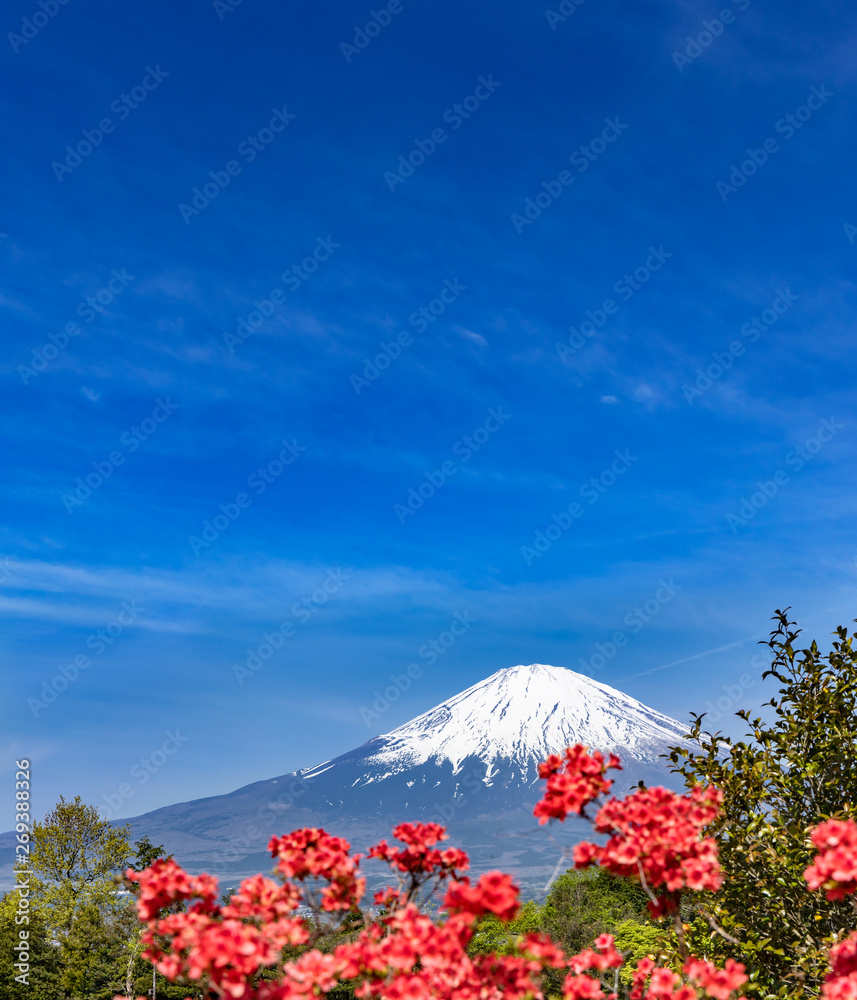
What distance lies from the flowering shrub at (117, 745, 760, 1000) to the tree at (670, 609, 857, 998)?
3.17 meters

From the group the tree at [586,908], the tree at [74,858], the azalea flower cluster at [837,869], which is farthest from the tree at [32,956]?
the azalea flower cluster at [837,869]

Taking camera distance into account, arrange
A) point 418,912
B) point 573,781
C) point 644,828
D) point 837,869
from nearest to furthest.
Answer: point 837,869
point 418,912
point 644,828
point 573,781

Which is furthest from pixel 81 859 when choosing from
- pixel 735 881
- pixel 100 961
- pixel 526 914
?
pixel 735 881

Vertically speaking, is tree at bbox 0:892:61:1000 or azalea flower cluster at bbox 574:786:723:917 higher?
azalea flower cluster at bbox 574:786:723:917

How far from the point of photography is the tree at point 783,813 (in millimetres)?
8016

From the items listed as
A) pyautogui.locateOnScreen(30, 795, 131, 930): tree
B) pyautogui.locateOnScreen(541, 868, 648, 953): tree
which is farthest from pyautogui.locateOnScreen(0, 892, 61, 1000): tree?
pyautogui.locateOnScreen(541, 868, 648, 953): tree

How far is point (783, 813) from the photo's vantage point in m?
8.93

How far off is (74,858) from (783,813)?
37.5 metres

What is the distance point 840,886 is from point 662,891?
1.87 m

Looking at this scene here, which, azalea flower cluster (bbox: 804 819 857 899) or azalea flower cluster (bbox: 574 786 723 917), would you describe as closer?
azalea flower cluster (bbox: 804 819 857 899)

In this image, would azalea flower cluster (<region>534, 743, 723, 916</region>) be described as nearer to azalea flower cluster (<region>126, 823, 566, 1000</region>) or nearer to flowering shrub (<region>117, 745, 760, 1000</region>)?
flowering shrub (<region>117, 745, 760, 1000</region>)

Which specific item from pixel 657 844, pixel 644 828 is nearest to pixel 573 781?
pixel 644 828

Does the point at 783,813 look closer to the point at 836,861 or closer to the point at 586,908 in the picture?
the point at 836,861

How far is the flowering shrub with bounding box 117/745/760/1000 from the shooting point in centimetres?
431
